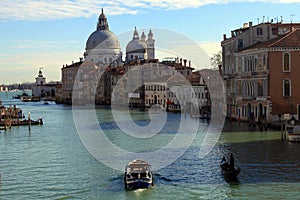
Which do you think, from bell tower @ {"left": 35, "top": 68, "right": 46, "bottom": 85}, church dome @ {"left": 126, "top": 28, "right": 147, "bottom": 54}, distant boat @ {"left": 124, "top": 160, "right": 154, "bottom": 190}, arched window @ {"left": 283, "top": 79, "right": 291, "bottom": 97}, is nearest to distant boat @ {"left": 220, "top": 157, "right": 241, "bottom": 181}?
distant boat @ {"left": 124, "top": 160, "right": 154, "bottom": 190}

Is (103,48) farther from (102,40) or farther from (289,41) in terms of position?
(289,41)

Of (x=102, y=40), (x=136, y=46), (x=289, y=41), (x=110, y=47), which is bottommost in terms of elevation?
(x=289, y=41)

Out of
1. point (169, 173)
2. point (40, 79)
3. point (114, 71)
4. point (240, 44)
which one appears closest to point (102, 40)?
point (114, 71)

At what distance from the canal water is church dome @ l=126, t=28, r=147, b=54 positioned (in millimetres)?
39357

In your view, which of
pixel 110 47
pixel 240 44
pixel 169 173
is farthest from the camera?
pixel 110 47

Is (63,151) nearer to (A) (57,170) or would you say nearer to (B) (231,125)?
(A) (57,170)

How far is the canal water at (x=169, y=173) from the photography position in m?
9.55

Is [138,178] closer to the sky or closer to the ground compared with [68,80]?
closer to the ground

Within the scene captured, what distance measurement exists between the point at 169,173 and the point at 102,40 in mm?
50280

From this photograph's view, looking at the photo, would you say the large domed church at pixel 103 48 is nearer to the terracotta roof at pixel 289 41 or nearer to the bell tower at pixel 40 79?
the bell tower at pixel 40 79

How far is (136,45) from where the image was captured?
56.3 metres

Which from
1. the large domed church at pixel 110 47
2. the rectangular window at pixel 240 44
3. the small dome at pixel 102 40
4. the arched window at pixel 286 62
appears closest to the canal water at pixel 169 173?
the arched window at pixel 286 62

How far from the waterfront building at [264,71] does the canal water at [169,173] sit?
2929 millimetres

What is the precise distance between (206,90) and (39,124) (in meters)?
9.38
